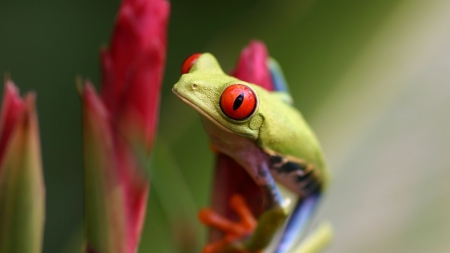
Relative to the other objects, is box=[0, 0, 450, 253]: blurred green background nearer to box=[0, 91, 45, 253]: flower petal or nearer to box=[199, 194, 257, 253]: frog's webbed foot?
box=[199, 194, 257, 253]: frog's webbed foot

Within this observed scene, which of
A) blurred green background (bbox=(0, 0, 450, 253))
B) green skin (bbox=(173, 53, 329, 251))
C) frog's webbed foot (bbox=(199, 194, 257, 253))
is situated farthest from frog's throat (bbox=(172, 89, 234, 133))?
blurred green background (bbox=(0, 0, 450, 253))

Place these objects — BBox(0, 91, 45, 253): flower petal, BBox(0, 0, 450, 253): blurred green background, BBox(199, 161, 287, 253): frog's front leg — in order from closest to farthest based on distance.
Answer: BBox(0, 91, 45, 253): flower petal < BBox(199, 161, 287, 253): frog's front leg < BBox(0, 0, 450, 253): blurred green background

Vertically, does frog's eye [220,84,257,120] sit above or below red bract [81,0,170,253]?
above

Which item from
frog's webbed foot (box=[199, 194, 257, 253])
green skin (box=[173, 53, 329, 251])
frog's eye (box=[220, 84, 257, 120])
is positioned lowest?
frog's webbed foot (box=[199, 194, 257, 253])

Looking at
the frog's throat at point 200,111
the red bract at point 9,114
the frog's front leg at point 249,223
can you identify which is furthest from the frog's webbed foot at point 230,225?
the red bract at point 9,114

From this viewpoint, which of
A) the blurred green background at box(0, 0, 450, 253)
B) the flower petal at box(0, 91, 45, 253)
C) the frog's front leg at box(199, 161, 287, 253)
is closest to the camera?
the flower petal at box(0, 91, 45, 253)

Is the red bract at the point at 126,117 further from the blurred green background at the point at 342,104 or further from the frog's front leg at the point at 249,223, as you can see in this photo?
the blurred green background at the point at 342,104

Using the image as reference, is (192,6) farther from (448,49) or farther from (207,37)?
(448,49)
